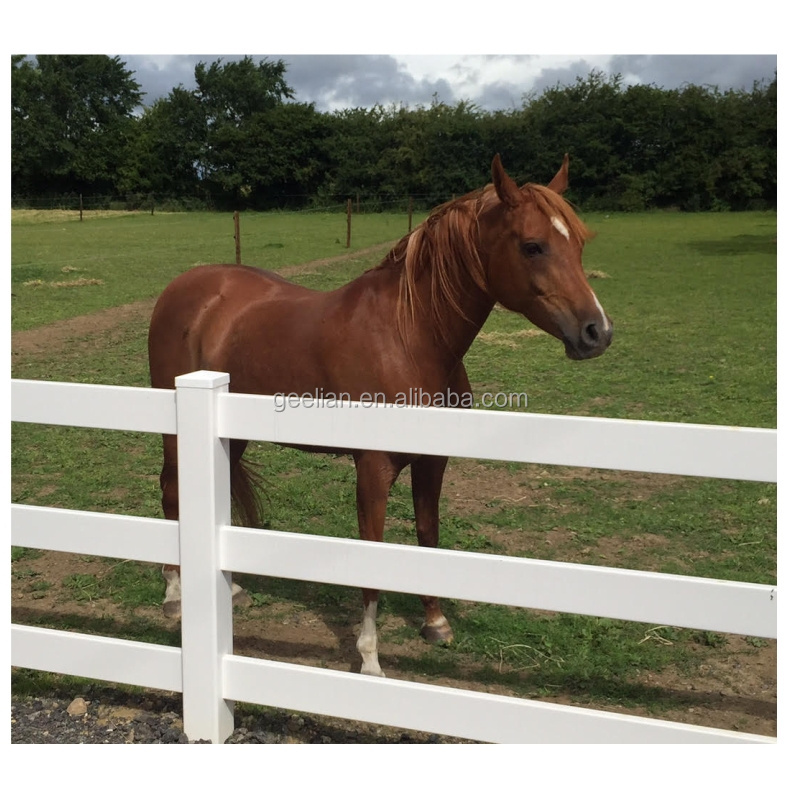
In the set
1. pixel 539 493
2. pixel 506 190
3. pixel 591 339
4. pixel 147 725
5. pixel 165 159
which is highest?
pixel 165 159

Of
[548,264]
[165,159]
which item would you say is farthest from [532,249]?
[165,159]

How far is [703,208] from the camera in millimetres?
33781

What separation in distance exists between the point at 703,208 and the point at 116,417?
35275 mm

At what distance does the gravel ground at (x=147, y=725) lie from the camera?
8.60ft

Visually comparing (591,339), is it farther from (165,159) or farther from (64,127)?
(64,127)

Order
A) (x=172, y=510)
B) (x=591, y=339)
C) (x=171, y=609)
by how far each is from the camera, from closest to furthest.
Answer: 1. (x=591, y=339)
2. (x=171, y=609)
3. (x=172, y=510)

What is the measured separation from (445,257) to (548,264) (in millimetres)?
471

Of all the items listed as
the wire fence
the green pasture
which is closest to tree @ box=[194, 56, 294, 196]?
the wire fence

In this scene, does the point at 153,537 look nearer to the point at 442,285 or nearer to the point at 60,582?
the point at 442,285

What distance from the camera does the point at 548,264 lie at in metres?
2.90

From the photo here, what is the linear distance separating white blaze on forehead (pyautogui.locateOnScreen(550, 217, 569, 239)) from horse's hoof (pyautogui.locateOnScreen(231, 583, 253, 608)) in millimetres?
2287

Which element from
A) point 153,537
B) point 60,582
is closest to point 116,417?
point 153,537

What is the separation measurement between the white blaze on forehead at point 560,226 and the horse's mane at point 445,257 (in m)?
0.11

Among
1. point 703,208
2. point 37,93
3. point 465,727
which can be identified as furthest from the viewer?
point 37,93
